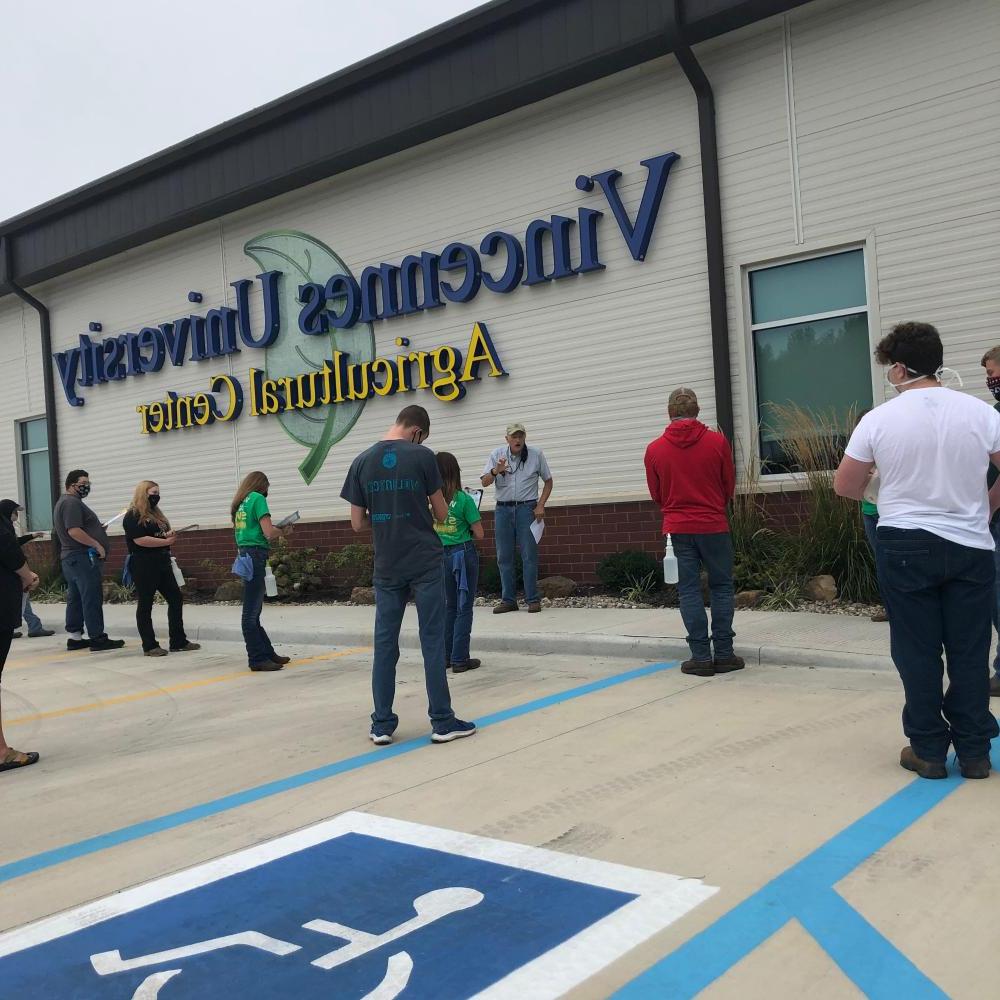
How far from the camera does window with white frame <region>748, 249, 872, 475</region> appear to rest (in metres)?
11.0

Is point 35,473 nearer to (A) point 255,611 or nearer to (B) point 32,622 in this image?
(B) point 32,622

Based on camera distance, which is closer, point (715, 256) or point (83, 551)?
point (715, 256)

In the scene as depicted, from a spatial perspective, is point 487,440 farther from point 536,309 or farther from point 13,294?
point 13,294

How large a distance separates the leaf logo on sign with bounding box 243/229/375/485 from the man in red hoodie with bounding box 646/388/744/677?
795 centimetres

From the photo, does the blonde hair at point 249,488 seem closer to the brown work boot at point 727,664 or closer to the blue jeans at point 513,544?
the blue jeans at point 513,544

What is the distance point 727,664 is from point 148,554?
6.05m

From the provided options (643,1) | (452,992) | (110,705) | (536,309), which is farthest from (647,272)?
(452,992)

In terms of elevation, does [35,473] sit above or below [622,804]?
above

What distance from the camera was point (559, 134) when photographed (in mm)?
12938

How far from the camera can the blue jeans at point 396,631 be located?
639cm

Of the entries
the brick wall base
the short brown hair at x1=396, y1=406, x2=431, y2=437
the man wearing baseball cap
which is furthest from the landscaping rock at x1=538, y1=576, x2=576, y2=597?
the short brown hair at x1=396, y1=406, x2=431, y2=437

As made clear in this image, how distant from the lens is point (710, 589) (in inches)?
308

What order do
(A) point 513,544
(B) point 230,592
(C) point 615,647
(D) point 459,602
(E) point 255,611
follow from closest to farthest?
1. (D) point 459,602
2. (C) point 615,647
3. (E) point 255,611
4. (A) point 513,544
5. (B) point 230,592

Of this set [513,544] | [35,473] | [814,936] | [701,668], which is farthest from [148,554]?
[35,473]
